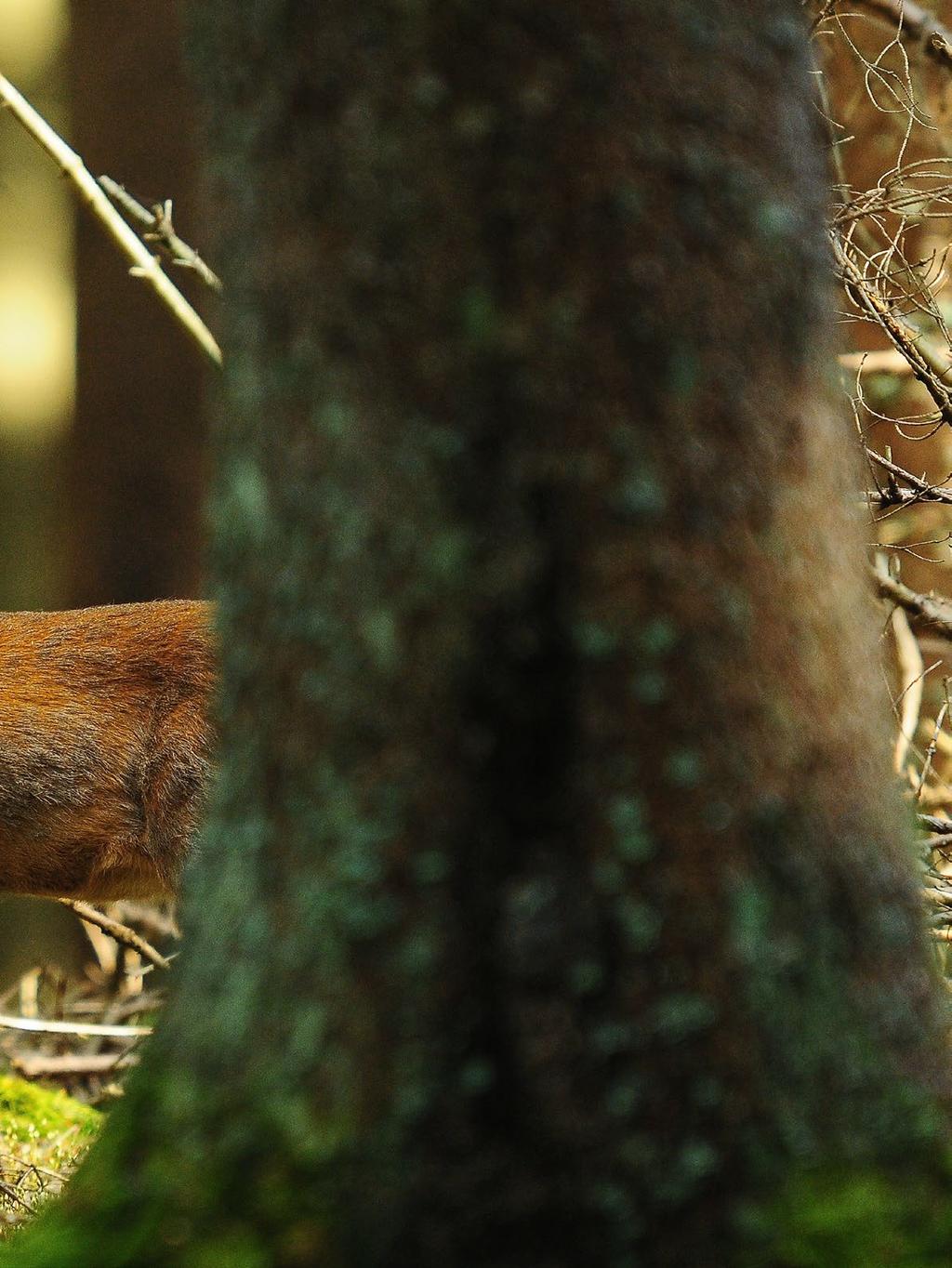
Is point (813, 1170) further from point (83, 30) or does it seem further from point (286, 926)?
point (83, 30)

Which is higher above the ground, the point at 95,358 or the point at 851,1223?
the point at 95,358

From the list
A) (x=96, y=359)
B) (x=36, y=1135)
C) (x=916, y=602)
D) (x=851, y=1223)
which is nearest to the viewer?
(x=851, y=1223)

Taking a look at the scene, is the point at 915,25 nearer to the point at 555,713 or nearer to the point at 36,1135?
the point at 555,713

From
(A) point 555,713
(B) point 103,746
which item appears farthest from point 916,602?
(B) point 103,746

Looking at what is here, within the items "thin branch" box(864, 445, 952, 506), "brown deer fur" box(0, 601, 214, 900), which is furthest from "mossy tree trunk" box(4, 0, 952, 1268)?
"brown deer fur" box(0, 601, 214, 900)

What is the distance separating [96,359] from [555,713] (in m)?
8.52

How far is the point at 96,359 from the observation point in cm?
938

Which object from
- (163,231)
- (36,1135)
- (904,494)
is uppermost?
→ (163,231)

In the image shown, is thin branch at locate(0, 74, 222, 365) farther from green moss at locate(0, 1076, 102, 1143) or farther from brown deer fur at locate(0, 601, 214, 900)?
green moss at locate(0, 1076, 102, 1143)

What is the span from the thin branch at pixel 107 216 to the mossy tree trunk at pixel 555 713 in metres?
2.51

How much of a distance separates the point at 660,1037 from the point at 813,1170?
0.69 ft

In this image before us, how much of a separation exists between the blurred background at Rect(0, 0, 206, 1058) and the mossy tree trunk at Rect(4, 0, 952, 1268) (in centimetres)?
774

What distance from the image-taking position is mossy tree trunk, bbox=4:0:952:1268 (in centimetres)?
144

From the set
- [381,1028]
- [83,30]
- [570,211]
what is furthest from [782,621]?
[83,30]
